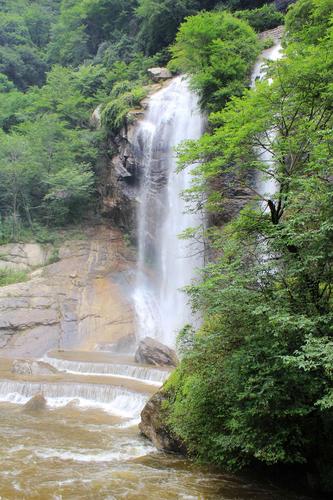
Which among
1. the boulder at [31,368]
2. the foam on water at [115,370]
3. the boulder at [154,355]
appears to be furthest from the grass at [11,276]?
the boulder at [154,355]

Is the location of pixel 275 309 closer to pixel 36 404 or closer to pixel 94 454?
pixel 94 454

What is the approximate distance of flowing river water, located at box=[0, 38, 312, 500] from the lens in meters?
6.84

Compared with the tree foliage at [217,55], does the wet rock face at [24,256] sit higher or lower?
lower

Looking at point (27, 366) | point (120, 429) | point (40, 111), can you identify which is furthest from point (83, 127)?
point (120, 429)

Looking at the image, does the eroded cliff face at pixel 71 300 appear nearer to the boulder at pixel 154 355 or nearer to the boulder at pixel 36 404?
the boulder at pixel 154 355

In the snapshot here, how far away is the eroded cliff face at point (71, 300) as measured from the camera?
20391 mm

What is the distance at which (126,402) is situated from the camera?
12.3 meters

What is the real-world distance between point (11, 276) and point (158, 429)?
1674cm

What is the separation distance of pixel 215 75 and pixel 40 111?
17.3 m

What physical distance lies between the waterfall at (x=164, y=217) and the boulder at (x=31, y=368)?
6572mm

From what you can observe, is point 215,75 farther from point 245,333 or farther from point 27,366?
point 245,333

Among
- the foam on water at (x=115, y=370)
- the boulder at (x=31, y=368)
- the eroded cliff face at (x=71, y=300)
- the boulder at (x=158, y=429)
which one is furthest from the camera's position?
the eroded cliff face at (x=71, y=300)

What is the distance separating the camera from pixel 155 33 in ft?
99.7

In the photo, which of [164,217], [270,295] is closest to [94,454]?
[270,295]
